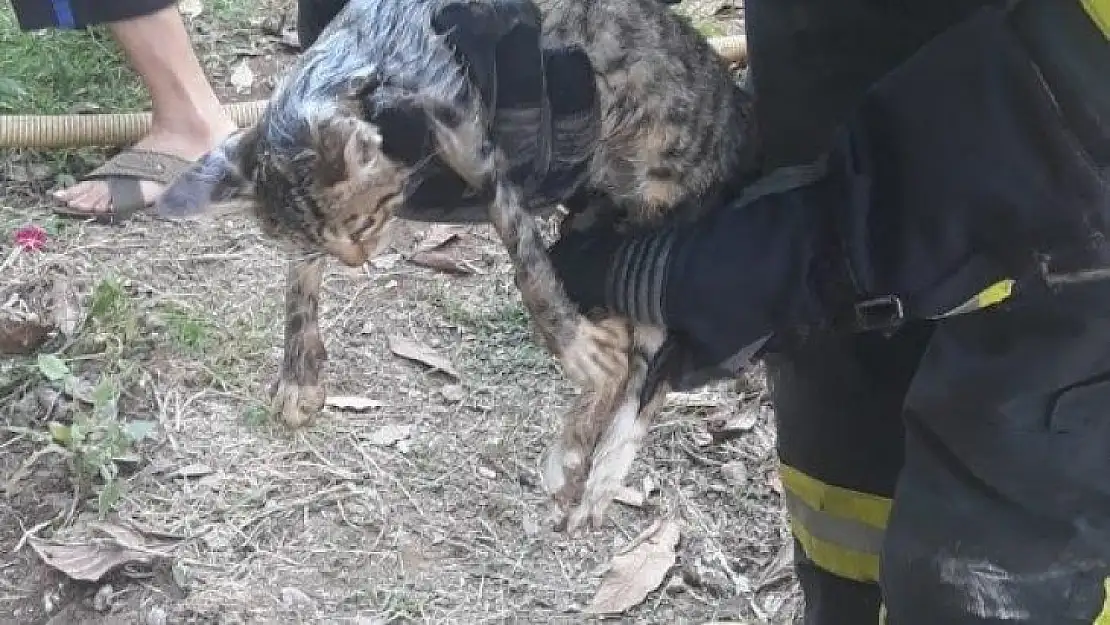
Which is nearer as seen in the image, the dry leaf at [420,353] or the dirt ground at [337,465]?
the dirt ground at [337,465]

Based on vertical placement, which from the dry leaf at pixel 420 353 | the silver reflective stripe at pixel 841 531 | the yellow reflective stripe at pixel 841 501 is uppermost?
the yellow reflective stripe at pixel 841 501

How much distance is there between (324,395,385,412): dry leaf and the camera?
258 centimetres

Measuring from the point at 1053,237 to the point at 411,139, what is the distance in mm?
616

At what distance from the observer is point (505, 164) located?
144 cm

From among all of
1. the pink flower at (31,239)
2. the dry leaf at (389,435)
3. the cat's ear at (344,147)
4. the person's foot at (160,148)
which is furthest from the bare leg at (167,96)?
the cat's ear at (344,147)

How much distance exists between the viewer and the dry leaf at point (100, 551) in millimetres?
2236

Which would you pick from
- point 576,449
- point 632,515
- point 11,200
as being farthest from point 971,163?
point 11,200

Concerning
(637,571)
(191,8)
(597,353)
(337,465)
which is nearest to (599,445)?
(597,353)

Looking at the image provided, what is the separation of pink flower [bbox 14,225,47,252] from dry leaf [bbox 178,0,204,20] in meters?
1.00

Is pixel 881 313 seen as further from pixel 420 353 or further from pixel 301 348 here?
pixel 420 353

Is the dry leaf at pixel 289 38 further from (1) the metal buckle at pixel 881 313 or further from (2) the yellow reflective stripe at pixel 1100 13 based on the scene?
(2) the yellow reflective stripe at pixel 1100 13

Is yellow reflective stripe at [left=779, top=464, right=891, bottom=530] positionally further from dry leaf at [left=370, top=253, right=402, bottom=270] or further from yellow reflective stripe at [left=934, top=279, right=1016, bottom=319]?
dry leaf at [left=370, top=253, right=402, bottom=270]

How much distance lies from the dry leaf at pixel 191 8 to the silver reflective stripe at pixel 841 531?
2597 mm

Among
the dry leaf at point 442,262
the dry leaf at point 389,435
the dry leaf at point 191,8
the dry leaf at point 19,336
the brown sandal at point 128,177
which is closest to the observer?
the dry leaf at point 389,435
